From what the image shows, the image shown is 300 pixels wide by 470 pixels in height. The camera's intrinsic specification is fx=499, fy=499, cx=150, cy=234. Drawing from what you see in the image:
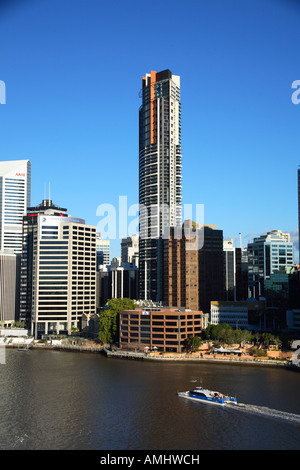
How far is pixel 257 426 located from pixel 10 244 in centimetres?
15056

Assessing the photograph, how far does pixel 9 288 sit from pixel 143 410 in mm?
92567

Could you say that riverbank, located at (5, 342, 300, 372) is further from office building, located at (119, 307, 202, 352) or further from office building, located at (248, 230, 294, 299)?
office building, located at (248, 230, 294, 299)

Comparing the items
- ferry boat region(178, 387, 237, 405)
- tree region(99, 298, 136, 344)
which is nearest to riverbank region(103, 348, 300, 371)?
tree region(99, 298, 136, 344)

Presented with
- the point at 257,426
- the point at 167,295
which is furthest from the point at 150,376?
the point at 167,295

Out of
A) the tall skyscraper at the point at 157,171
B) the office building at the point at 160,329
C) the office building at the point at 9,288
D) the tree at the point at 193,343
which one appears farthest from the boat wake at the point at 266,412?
the office building at the point at 9,288

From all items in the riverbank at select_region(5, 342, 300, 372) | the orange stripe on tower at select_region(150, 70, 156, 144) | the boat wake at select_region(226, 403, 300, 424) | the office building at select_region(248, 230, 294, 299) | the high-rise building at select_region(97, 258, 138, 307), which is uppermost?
the orange stripe on tower at select_region(150, 70, 156, 144)

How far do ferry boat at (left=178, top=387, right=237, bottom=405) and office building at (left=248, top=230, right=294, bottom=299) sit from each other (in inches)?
4091

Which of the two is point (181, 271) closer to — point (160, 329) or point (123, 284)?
point (160, 329)

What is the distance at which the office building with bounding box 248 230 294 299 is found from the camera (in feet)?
501

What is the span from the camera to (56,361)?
7631 cm

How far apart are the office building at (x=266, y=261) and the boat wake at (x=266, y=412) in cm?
10756

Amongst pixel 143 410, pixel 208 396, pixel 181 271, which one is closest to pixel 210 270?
pixel 181 271

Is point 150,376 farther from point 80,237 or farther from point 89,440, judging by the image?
point 80,237

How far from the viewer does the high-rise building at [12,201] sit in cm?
17812
